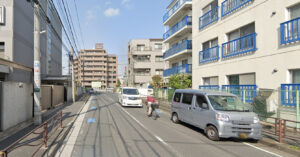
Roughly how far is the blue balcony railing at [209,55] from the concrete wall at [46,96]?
13218mm

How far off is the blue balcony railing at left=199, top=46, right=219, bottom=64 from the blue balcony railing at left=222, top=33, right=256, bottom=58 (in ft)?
2.94

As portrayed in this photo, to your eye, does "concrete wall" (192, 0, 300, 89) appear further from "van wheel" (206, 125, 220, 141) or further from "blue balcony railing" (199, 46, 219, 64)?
"van wheel" (206, 125, 220, 141)

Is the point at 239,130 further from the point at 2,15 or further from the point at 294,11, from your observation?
the point at 2,15

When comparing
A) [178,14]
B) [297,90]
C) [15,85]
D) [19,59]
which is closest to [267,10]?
[297,90]

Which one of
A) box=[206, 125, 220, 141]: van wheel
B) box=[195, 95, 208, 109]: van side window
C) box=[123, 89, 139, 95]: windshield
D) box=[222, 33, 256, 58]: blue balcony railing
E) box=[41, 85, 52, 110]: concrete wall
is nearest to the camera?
box=[206, 125, 220, 141]: van wheel

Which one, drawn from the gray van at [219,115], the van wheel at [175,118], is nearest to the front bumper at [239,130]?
the gray van at [219,115]

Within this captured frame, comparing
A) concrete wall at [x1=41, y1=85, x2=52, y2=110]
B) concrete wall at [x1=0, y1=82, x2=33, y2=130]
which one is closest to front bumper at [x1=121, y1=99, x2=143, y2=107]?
concrete wall at [x1=41, y1=85, x2=52, y2=110]

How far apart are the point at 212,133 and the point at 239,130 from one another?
94 centimetres

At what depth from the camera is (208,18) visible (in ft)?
54.6

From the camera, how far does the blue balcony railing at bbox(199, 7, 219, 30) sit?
15600 millimetres

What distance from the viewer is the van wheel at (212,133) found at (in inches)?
267

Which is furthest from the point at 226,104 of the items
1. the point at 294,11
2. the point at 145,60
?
the point at 145,60

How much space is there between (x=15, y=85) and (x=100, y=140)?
4655mm

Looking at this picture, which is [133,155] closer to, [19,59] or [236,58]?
[236,58]
